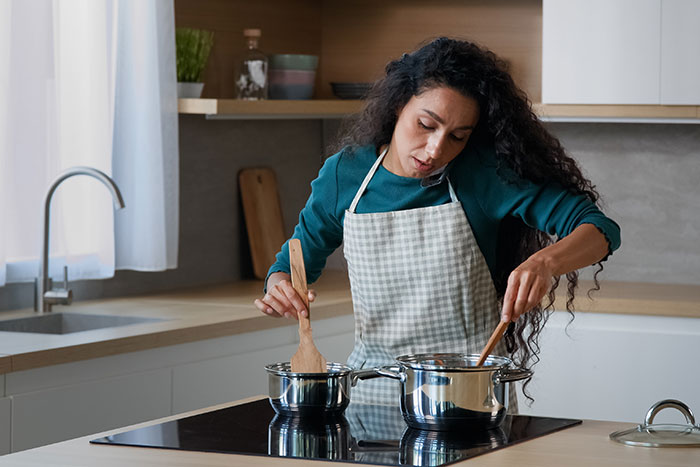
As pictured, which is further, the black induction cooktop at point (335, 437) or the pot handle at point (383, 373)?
the pot handle at point (383, 373)

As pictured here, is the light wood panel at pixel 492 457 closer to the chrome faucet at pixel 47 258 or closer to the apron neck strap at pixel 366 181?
the apron neck strap at pixel 366 181

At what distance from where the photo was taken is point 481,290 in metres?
2.22

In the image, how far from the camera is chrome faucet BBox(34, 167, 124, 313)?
3160mm

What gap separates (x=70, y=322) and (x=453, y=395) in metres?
1.84

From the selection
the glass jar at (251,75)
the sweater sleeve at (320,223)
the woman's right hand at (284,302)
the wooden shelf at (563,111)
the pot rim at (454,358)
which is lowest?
the pot rim at (454,358)

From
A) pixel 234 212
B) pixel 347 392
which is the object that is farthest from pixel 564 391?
pixel 347 392

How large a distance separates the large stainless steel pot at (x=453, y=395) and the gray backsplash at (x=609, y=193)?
7.30 feet

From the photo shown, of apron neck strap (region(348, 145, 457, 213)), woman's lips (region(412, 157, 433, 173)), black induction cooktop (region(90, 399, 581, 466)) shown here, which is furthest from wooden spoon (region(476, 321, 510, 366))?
apron neck strap (region(348, 145, 457, 213))

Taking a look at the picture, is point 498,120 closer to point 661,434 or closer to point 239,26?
point 661,434

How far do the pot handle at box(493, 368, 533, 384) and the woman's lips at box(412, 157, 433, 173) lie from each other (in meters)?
0.49

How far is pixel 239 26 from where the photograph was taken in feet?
13.3

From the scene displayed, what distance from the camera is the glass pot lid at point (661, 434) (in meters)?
1.63

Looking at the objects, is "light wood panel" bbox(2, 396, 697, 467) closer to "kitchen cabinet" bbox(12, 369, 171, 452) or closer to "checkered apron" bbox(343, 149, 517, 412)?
"checkered apron" bbox(343, 149, 517, 412)

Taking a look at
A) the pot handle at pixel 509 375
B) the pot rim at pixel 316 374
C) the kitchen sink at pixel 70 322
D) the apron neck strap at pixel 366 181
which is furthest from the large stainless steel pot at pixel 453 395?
the kitchen sink at pixel 70 322
